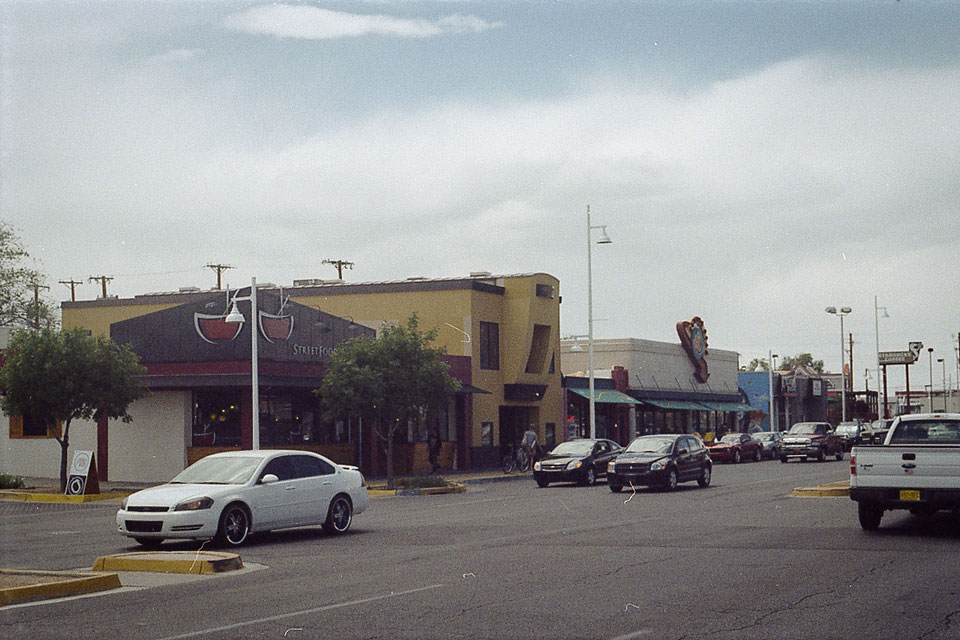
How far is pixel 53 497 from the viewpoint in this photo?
2992 cm

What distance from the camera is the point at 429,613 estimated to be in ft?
34.6

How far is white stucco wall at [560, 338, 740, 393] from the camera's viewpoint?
204 feet

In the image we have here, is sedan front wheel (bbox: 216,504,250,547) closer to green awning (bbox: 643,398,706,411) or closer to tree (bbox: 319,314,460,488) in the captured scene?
tree (bbox: 319,314,460,488)

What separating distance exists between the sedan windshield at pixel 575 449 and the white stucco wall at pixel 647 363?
85.8 ft

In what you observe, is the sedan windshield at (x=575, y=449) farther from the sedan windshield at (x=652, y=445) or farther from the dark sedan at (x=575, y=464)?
the sedan windshield at (x=652, y=445)

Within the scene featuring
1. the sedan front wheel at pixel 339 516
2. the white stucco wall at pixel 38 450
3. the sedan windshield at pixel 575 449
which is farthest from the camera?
the white stucco wall at pixel 38 450

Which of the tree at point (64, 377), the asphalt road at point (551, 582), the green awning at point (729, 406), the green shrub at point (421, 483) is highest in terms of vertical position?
the tree at point (64, 377)

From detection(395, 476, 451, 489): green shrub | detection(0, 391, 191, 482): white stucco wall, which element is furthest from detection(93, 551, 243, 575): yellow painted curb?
detection(0, 391, 191, 482): white stucco wall

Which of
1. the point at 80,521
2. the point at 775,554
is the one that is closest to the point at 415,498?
the point at 80,521

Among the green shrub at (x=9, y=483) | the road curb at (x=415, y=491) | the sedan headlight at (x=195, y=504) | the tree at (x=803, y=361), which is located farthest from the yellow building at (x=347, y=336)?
the tree at (x=803, y=361)

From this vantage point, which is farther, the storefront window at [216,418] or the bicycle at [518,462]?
the bicycle at [518,462]

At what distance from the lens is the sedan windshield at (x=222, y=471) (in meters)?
17.8

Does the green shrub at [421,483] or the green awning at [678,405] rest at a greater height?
the green awning at [678,405]

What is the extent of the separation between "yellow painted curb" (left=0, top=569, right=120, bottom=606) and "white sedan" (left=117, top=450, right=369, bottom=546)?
2.88 metres
